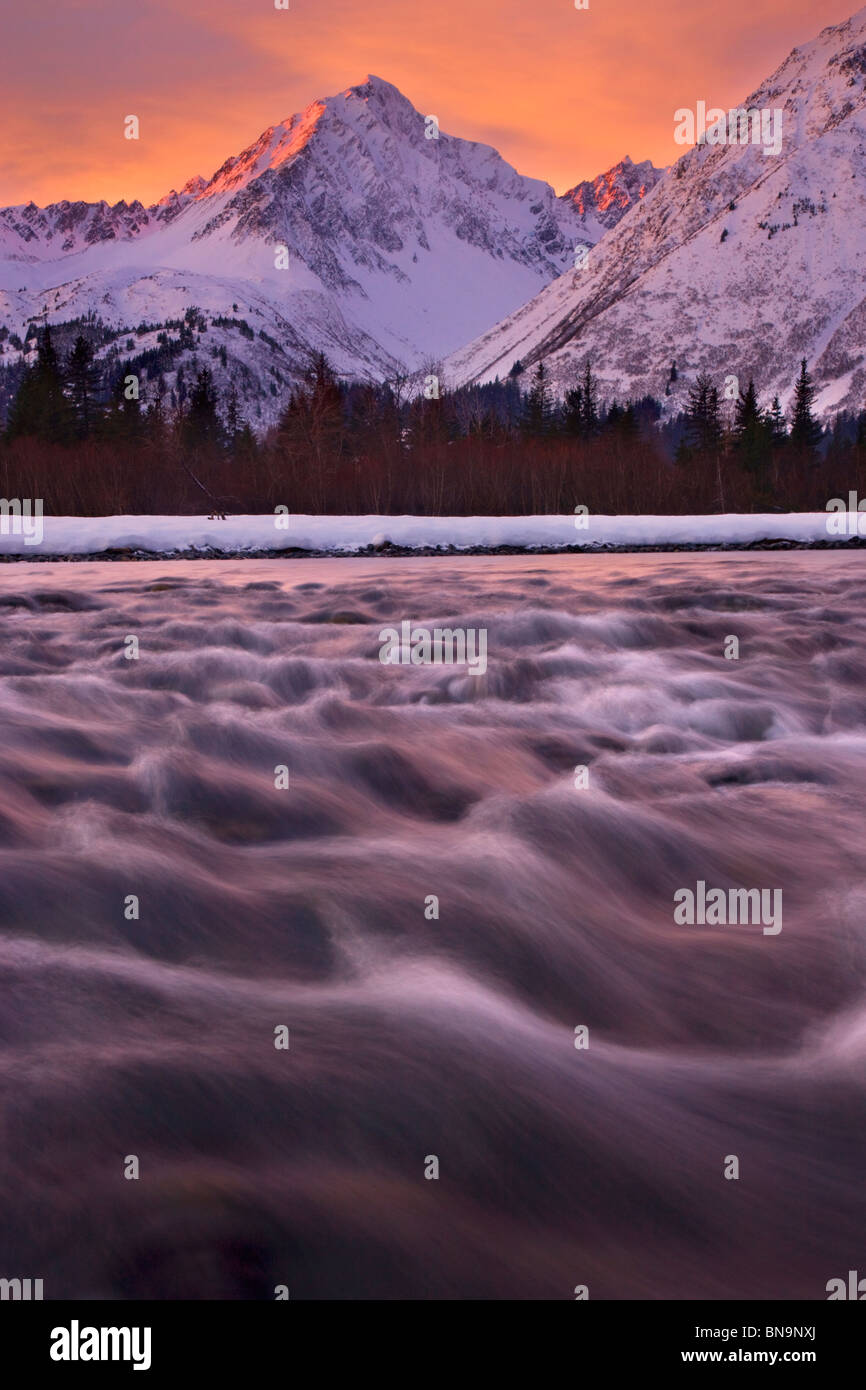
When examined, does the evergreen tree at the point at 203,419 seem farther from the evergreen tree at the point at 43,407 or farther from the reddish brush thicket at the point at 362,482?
the reddish brush thicket at the point at 362,482

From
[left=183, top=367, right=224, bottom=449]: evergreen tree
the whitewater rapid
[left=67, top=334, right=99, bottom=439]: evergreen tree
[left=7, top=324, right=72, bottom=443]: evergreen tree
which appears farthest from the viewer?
[left=183, top=367, right=224, bottom=449]: evergreen tree

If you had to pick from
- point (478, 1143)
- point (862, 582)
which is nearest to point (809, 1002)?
point (478, 1143)

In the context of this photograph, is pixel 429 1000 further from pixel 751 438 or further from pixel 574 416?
pixel 574 416

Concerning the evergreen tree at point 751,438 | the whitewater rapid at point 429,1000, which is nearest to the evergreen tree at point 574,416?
the evergreen tree at point 751,438

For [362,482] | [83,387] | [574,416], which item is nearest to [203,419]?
[83,387]

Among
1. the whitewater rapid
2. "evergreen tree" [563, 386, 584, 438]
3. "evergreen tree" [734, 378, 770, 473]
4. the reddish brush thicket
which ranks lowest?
the whitewater rapid

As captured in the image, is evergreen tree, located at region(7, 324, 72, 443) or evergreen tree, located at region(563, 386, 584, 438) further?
evergreen tree, located at region(563, 386, 584, 438)

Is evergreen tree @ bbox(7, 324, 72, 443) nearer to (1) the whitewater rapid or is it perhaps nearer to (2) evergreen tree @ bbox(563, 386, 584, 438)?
(2) evergreen tree @ bbox(563, 386, 584, 438)

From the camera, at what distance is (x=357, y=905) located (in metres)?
4.11

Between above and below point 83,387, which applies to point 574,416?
below

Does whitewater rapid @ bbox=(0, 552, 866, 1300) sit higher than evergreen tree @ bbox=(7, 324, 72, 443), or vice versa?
evergreen tree @ bbox=(7, 324, 72, 443)

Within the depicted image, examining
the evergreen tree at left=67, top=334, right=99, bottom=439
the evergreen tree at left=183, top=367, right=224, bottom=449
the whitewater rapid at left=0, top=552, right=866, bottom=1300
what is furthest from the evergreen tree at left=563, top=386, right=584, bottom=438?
the whitewater rapid at left=0, top=552, right=866, bottom=1300
